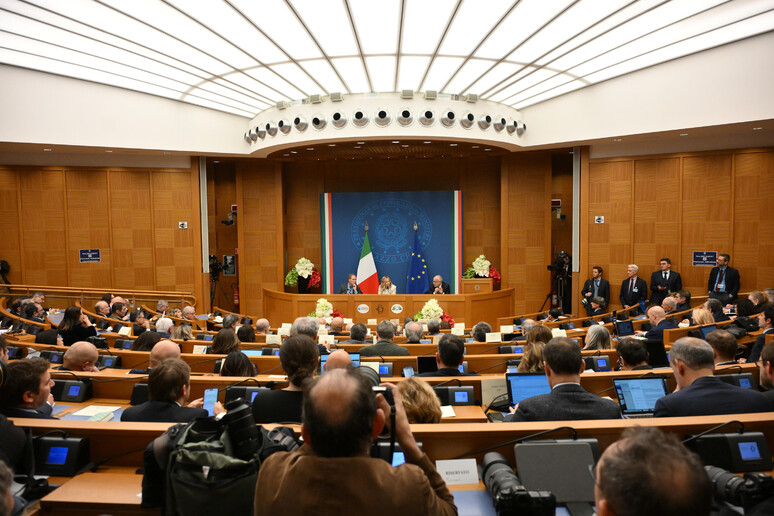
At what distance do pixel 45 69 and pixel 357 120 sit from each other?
19.5 feet

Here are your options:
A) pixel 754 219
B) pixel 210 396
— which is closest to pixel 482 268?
pixel 754 219

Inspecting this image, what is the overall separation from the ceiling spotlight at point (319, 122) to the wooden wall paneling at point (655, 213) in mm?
6799

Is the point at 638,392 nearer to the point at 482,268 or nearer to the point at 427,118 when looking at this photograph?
the point at 427,118

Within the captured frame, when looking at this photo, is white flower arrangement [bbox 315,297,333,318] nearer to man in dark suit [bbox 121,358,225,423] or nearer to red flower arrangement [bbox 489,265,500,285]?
red flower arrangement [bbox 489,265,500,285]

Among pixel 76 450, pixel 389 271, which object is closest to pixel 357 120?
pixel 389 271

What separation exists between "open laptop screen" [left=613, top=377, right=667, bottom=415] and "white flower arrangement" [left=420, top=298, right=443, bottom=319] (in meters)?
6.68

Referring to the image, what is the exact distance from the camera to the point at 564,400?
2.77 meters

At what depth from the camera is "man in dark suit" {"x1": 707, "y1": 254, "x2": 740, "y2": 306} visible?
10113 mm

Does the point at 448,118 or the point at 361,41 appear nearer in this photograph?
the point at 361,41

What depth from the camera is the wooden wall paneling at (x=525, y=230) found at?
1300cm

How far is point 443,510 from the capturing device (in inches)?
58.1

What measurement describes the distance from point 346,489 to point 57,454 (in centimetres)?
187

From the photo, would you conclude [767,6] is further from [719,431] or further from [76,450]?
[76,450]

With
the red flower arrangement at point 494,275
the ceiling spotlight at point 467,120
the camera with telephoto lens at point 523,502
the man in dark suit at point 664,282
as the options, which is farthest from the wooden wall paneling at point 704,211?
the camera with telephoto lens at point 523,502
